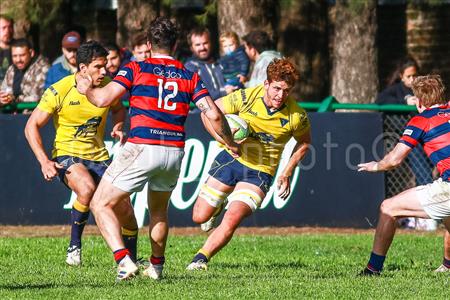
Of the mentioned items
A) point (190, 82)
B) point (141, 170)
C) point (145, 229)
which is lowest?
point (145, 229)

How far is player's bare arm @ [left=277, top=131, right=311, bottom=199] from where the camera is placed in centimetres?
1127

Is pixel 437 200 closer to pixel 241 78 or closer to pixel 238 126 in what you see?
pixel 238 126

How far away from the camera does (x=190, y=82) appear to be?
9664 mm

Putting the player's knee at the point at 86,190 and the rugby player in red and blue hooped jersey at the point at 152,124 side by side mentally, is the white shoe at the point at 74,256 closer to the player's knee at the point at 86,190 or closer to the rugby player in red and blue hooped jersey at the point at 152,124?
the player's knee at the point at 86,190

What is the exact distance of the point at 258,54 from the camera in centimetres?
1520

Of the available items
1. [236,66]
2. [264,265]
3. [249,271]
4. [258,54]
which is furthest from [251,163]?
[236,66]

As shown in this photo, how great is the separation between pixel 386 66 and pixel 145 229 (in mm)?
10258

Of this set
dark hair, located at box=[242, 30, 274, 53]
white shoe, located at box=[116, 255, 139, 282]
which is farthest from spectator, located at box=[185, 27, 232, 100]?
white shoe, located at box=[116, 255, 139, 282]

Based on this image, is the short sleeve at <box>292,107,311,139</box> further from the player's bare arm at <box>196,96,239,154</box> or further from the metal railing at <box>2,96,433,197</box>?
the metal railing at <box>2,96,433,197</box>

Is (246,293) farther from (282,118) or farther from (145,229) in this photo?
(145,229)

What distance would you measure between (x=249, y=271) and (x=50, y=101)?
2524 mm

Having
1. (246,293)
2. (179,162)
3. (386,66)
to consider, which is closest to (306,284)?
(246,293)

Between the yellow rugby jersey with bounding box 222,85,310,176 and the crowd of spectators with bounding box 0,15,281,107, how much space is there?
3.50 m

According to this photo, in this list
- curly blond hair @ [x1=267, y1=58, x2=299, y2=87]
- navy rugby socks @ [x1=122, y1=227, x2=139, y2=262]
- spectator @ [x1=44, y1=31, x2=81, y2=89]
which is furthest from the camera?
spectator @ [x1=44, y1=31, x2=81, y2=89]
